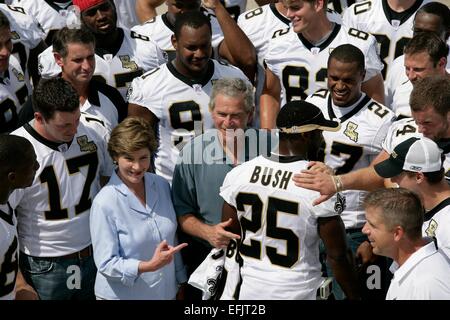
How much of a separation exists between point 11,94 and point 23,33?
2.74ft

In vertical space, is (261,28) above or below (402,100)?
above

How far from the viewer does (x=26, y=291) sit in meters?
5.66

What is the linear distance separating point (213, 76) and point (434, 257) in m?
2.60

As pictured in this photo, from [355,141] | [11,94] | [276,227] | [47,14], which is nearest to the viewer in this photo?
[276,227]

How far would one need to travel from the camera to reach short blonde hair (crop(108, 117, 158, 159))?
18.6 ft

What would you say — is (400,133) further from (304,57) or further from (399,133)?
(304,57)

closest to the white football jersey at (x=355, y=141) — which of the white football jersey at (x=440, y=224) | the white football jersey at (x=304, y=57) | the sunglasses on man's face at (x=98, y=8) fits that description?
the white football jersey at (x=304, y=57)

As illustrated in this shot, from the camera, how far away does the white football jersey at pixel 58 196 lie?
5.93 m

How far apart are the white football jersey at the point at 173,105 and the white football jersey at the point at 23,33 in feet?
3.88

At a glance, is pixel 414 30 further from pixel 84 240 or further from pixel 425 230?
pixel 84 240

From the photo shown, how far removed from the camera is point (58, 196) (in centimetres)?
596

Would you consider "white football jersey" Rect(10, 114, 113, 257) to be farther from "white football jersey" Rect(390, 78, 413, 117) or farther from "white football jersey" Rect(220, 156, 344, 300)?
"white football jersey" Rect(390, 78, 413, 117)

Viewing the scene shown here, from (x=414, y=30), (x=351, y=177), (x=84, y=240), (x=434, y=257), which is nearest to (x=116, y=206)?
(x=84, y=240)

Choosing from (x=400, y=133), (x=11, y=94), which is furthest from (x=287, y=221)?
(x=11, y=94)
